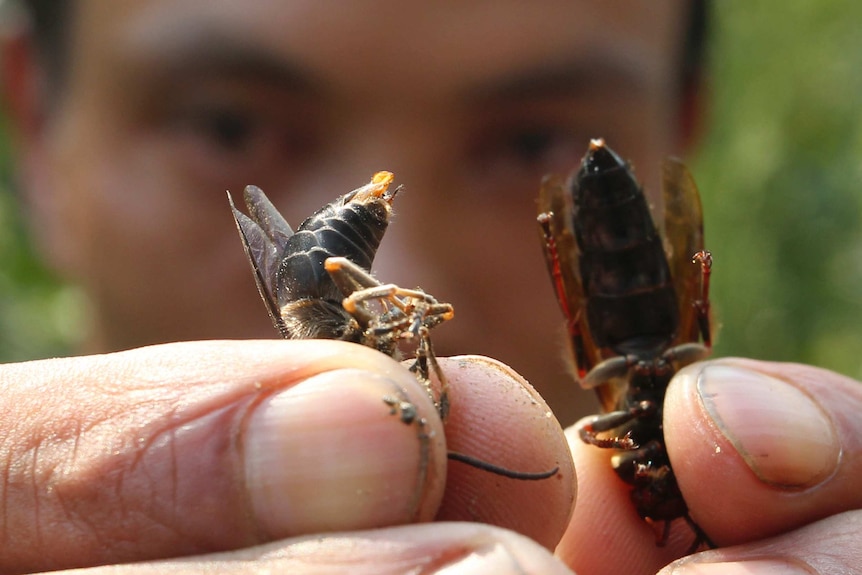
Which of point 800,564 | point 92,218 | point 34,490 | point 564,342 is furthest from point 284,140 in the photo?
point 800,564

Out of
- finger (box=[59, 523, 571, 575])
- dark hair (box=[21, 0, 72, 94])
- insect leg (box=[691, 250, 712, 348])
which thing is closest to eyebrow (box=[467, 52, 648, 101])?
insect leg (box=[691, 250, 712, 348])

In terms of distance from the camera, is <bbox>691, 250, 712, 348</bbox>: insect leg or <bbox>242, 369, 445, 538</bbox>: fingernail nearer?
<bbox>242, 369, 445, 538</bbox>: fingernail

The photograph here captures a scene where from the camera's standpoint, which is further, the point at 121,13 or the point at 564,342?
the point at 121,13

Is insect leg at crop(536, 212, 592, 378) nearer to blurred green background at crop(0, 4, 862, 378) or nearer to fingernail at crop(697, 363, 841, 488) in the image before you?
fingernail at crop(697, 363, 841, 488)

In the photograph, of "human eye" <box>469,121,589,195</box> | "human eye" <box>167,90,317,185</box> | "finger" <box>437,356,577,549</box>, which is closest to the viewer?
"finger" <box>437,356,577,549</box>

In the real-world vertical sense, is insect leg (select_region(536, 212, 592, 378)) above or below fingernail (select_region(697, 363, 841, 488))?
above

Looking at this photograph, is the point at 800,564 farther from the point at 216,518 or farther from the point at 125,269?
the point at 125,269

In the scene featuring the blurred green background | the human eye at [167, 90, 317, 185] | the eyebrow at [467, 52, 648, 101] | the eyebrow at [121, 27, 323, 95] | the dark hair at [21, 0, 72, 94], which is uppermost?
the dark hair at [21, 0, 72, 94]

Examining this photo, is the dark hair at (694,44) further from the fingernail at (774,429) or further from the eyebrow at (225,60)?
the fingernail at (774,429)
